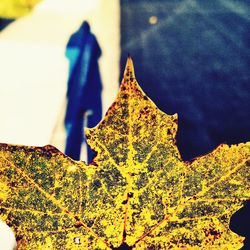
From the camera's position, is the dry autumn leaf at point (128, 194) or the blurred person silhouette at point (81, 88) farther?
the blurred person silhouette at point (81, 88)

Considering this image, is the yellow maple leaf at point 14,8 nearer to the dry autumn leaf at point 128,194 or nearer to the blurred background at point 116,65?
the blurred background at point 116,65

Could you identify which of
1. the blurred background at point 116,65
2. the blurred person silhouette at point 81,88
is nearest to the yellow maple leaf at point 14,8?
the blurred background at point 116,65

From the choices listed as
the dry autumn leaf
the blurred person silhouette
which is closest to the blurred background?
the blurred person silhouette

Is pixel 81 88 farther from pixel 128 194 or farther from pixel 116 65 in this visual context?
pixel 128 194

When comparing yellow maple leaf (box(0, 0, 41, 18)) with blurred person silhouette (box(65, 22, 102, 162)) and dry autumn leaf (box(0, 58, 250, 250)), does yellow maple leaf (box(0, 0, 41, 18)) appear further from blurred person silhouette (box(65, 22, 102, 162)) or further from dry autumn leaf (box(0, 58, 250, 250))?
dry autumn leaf (box(0, 58, 250, 250))

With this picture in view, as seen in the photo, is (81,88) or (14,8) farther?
(14,8)

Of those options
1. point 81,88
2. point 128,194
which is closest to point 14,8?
point 81,88
